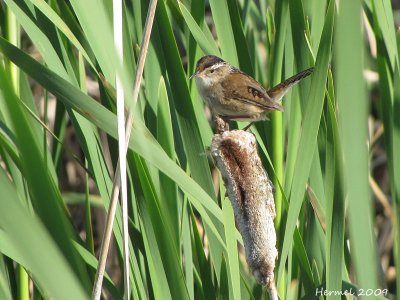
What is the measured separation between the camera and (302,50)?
1.64 metres

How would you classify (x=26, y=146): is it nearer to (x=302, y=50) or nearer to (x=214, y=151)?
(x=214, y=151)

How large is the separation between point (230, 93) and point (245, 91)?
0.31ft

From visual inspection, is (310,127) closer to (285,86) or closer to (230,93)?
(285,86)

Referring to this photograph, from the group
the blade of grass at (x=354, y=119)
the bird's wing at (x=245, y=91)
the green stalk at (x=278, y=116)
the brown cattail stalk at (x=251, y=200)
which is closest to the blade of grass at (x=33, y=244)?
the blade of grass at (x=354, y=119)

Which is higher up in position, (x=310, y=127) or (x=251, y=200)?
(x=310, y=127)

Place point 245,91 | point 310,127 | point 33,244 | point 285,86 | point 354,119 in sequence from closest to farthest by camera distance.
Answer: point 33,244 < point 354,119 < point 310,127 < point 285,86 < point 245,91

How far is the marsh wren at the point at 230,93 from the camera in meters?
2.00

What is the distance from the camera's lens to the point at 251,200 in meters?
1.38

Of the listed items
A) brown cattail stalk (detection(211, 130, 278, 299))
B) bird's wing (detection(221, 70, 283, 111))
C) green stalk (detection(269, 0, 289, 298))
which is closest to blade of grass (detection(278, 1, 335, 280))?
brown cattail stalk (detection(211, 130, 278, 299))

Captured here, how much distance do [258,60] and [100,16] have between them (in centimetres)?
100

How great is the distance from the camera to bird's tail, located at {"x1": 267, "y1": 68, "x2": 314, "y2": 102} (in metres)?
1.67

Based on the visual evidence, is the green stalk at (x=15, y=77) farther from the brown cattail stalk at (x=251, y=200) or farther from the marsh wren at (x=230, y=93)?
the brown cattail stalk at (x=251, y=200)

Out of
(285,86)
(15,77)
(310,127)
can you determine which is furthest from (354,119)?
(15,77)

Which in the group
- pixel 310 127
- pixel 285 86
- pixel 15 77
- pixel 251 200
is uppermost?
pixel 15 77
